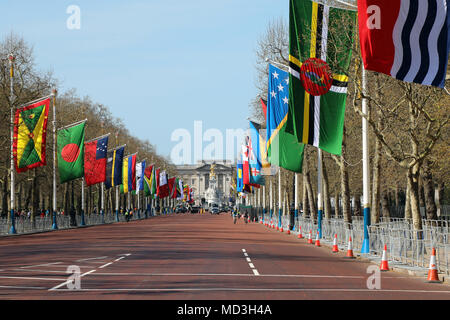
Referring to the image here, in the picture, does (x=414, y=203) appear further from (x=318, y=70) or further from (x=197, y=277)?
(x=197, y=277)

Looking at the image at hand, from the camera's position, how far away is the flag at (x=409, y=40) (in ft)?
59.0

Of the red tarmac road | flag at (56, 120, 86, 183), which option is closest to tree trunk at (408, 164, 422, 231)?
the red tarmac road

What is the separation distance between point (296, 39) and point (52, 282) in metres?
14.5

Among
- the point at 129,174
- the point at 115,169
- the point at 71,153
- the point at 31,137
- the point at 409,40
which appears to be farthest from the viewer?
the point at 129,174

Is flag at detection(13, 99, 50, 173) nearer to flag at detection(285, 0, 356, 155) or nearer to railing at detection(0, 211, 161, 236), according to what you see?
railing at detection(0, 211, 161, 236)

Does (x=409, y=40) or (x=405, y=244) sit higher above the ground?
(x=409, y=40)

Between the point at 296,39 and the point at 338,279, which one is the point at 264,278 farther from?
the point at 296,39

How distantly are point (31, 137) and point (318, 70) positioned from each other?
75.1ft

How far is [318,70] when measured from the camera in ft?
93.0

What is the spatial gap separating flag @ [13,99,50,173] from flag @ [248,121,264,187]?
16578mm

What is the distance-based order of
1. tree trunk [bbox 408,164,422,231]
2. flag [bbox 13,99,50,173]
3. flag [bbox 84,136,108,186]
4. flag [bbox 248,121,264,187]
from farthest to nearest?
flag [bbox 84,136,108,186], flag [bbox 248,121,264,187], flag [bbox 13,99,50,173], tree trunk [bbox 408,164,422,231]

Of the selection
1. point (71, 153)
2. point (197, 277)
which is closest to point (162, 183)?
point (71, 153)

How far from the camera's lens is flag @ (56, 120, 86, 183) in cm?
5256

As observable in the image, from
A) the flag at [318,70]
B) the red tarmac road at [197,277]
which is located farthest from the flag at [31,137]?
the flag at [318,70]
